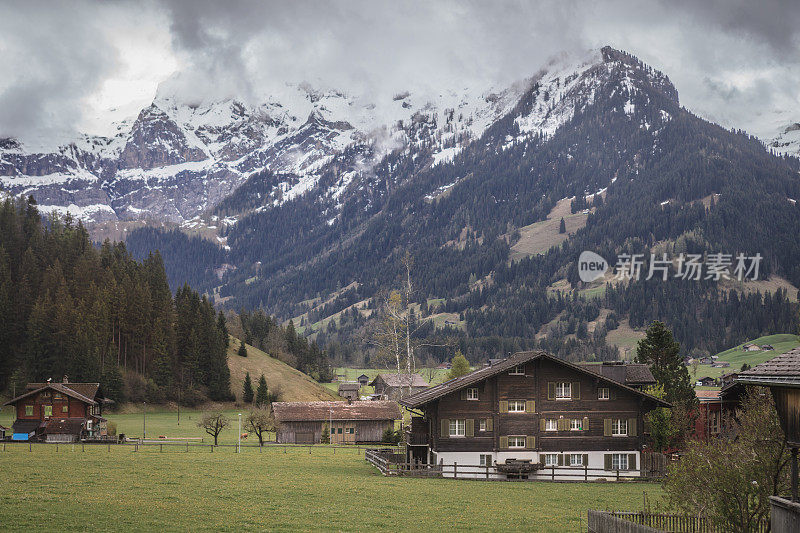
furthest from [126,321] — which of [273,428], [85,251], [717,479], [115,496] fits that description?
[717,479]

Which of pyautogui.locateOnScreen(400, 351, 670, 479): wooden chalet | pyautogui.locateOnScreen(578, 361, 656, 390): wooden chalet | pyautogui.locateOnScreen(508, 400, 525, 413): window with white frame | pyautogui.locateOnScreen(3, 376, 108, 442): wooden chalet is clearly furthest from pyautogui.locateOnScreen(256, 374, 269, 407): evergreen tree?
pyautogui.locateOnScreen(508, 400, 525, 413): window with white frame

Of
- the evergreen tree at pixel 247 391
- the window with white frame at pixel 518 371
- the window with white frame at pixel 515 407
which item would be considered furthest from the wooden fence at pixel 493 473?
the evergreen tree at pixel 247 391

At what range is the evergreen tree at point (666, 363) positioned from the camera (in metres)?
74.9

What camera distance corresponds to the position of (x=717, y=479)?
25.9 meters

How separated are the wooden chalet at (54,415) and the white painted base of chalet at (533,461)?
5325 centimetres

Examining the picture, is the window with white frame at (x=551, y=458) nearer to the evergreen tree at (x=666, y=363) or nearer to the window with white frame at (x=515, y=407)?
the window with white frame at (x=515, y=407)

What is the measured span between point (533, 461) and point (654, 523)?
112 ft

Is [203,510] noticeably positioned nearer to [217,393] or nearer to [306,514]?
[306,514]

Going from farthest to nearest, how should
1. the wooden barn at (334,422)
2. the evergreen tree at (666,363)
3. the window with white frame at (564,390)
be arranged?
the wooden barn at (334,422) → the evergreen tree at (666,363) → the window with white frame at (564,390)

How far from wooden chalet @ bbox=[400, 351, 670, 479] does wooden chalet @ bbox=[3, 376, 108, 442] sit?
5107 centimetres

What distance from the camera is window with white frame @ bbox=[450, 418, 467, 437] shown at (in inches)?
2542

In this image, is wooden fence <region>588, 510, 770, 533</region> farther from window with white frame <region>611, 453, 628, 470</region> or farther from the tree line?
the tree line

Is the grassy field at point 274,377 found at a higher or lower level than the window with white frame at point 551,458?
higher

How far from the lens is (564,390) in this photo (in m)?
67.2
